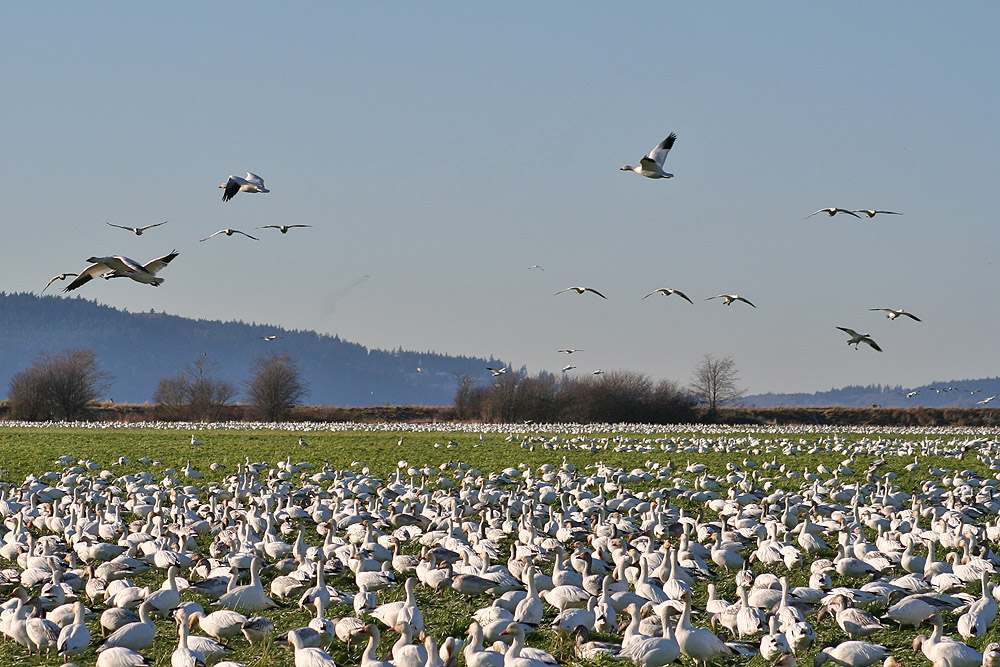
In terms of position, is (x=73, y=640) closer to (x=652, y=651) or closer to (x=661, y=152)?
(x=652, y=651)

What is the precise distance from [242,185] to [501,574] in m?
7.40

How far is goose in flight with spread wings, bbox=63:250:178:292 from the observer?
11.7 meters

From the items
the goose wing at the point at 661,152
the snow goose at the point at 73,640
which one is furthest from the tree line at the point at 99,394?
the snow goose at the point at 73,640

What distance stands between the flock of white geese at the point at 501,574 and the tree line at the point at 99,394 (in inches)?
2126

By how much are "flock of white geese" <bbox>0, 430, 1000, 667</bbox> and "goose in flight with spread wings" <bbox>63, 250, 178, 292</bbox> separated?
3491 millimetres

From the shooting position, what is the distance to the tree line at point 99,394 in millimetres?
73000

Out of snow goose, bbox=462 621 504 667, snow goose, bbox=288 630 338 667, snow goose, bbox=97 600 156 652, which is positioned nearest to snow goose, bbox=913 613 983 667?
snow goose, bbox=462 621 504 667

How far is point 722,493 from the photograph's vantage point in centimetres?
2386

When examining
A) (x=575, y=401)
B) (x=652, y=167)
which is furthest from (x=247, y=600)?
(x=575, y=401)

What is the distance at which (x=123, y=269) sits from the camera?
1189cm

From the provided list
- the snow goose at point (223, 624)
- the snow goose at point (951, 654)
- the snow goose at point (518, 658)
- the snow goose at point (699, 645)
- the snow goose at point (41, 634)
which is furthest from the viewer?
the snow goose at point (223, 624)

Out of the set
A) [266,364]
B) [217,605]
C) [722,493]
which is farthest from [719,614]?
[266,364]

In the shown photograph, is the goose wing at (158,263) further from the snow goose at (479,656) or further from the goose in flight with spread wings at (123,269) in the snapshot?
the snow goose at (479,656)

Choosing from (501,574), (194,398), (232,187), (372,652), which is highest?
(232,187)
